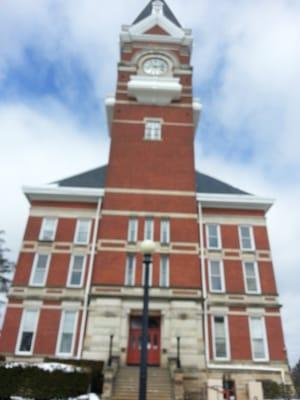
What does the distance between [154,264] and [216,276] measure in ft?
14.1

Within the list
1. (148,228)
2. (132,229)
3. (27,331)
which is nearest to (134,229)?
(132,229)

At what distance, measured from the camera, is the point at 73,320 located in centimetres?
2155

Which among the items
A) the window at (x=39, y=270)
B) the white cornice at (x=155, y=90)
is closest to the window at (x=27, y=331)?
the window at (x=39, y=270)

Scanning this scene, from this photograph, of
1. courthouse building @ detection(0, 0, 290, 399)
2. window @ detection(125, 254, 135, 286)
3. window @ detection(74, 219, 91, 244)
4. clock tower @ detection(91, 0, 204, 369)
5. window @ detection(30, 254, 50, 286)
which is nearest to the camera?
courthouse building @ detection(0, 0, 290, 399)

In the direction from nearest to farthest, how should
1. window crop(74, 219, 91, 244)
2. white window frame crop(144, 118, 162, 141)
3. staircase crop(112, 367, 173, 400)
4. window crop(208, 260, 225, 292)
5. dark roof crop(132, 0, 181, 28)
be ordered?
staircase crop(112, 367, 173, 400) → window crop(208, 260, 225, 292) → window crop(74, 219, 91, 244) → white window frame crop(144, 118, 162, 141) → dark roof crop(132, 0, 181, 28)

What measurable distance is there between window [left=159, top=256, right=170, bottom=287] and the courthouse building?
0.06 metres

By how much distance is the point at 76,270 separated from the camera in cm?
2312

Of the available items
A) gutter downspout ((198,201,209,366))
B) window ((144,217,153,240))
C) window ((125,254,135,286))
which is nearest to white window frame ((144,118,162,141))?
gutter downspout ((198,201,209,366))

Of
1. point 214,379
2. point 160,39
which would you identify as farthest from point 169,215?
point 160,39

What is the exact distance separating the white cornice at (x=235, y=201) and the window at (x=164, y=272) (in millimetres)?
5310

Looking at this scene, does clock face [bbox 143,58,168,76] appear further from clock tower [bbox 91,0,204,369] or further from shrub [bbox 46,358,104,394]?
shrub [bbox 46,358,104,394]

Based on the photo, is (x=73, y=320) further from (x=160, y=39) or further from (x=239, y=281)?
(x=160, y=39)

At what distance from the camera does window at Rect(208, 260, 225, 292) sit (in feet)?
75.5

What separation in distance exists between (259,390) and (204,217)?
11.2 m
